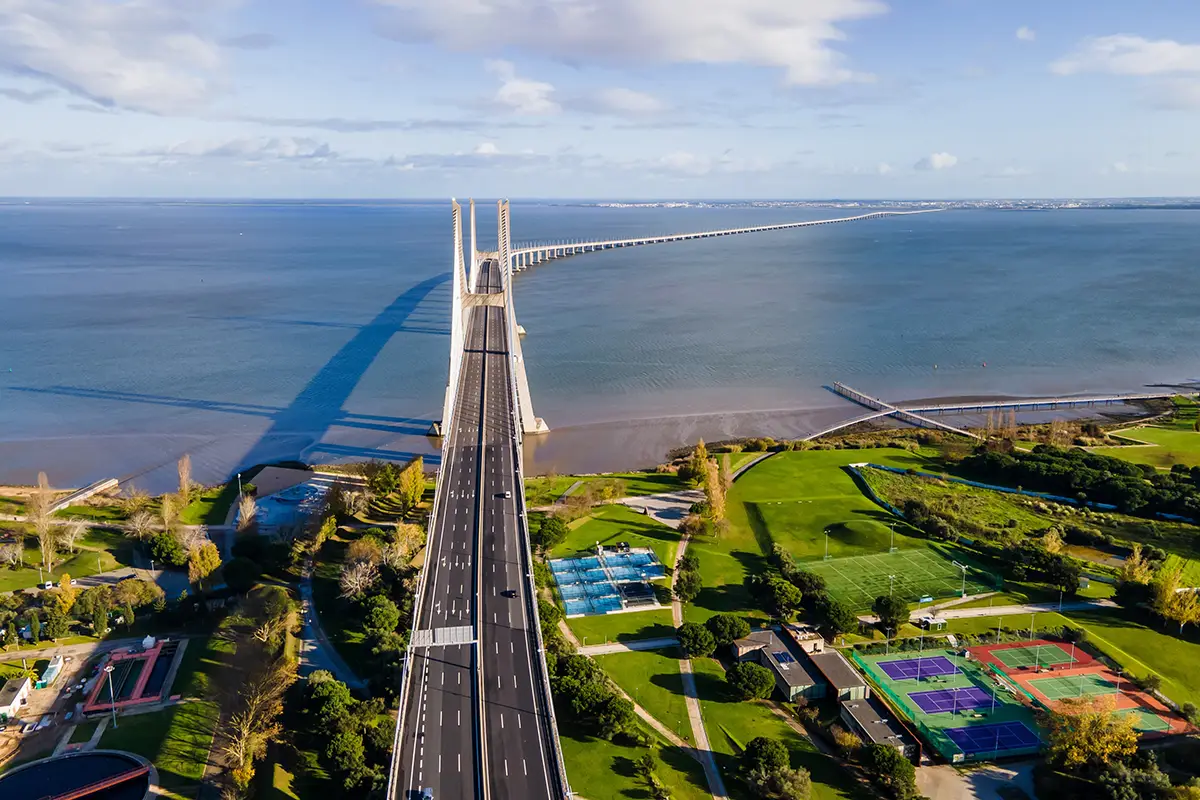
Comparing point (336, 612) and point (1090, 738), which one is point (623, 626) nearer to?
point (336, 612)

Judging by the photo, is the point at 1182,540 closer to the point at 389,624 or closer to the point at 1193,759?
the point at 1193,759

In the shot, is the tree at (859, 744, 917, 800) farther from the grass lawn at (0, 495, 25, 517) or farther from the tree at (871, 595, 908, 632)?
the grass lawn at (0, 495, 25, 517)

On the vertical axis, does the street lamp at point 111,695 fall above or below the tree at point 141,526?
below

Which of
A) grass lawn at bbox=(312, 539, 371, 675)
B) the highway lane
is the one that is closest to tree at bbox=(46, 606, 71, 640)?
Answer: grass lawn at bbox=(312, 539, 371, 675)

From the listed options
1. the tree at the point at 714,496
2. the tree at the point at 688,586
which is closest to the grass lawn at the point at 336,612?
the tree at the point at 688,586

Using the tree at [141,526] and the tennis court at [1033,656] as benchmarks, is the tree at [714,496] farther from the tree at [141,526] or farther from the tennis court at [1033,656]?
the tree at [141,526]

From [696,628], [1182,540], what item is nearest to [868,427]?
[1182,540]
